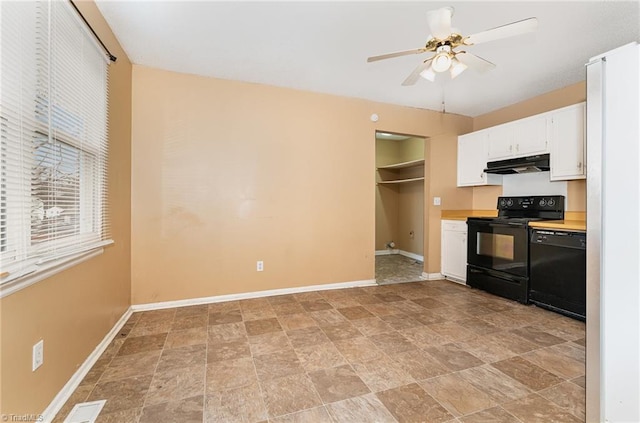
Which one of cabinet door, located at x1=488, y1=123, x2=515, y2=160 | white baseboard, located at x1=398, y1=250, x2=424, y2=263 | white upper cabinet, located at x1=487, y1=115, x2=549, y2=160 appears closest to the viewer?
white upper cabinet, located at x1=487, y1=115, x2=549, y2=160

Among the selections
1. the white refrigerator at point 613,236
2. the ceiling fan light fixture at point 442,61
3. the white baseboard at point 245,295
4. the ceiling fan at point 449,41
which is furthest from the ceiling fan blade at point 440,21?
the white baseboard at point 245,295

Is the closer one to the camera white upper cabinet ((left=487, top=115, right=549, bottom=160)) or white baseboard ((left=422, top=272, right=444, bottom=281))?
white upper cabinet ((left=487, top=115, right=549, bottom=160))

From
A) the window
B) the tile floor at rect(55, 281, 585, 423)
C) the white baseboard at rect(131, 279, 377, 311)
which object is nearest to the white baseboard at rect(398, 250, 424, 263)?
the white baseboard at rect(131, 279, 377, 311)

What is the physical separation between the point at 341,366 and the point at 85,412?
1465 millimetres

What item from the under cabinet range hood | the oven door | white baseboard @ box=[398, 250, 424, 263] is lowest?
white baseboard @ box=[398, 250, 424, 263]

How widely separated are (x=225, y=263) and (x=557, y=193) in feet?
13.6

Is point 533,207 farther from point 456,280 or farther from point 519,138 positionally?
point 456,280

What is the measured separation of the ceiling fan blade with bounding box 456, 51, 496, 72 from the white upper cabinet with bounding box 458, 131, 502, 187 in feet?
6.82

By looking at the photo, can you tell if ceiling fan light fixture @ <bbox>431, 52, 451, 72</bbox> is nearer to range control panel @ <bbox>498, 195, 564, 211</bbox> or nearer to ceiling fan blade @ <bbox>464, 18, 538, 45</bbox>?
ceiling fan blade @ <bbox>464, 18, 538, 45</bbox>

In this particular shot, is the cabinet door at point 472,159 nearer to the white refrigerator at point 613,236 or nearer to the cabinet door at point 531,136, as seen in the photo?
the cabinet door at point 531,136

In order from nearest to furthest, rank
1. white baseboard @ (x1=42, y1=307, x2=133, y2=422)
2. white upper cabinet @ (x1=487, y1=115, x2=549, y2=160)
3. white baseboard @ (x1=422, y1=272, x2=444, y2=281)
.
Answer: white baseboard @ (x1=42, y1=307, x2=133, y2=422) → white upper cabinet @ (x1=487, y1=115, x2=549, y2=160) → white baseboard @ (x1=422, y1=272, x2=444, y2=281)

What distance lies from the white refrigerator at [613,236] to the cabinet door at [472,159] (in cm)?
286

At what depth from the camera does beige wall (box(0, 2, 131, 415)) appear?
3.92ft

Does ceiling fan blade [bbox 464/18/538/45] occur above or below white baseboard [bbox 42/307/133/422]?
above
